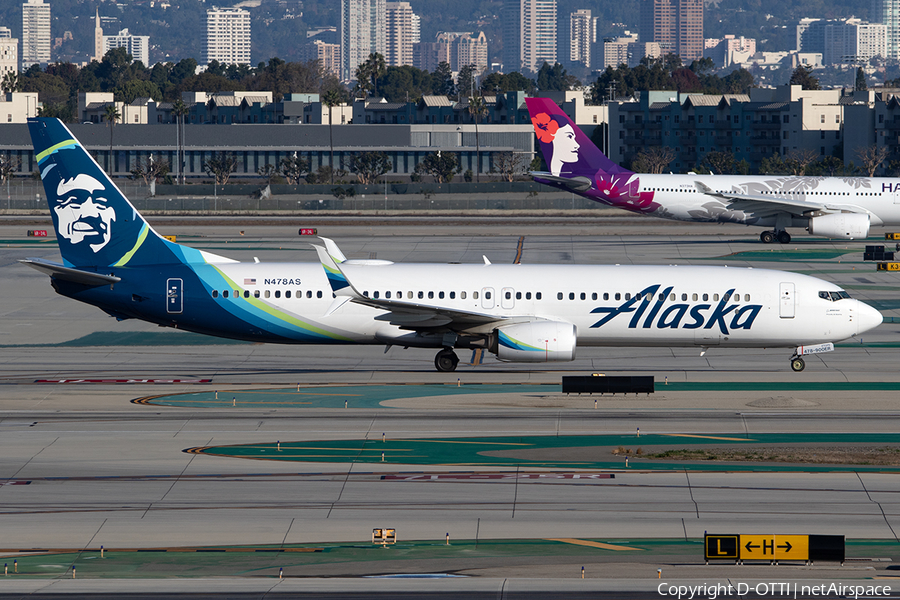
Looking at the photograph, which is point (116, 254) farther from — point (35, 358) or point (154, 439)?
point (154, 439)

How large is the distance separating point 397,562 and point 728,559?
19.7ft

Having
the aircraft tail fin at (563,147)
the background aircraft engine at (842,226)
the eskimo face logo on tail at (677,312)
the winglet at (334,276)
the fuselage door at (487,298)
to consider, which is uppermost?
the aircraft tail fin at (563,147)

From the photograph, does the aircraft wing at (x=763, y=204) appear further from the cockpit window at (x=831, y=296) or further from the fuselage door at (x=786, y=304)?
the fuselage door at (x=786, y=304)

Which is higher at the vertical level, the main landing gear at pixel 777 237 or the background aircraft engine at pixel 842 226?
the background aircraft engine at pixel 842 226

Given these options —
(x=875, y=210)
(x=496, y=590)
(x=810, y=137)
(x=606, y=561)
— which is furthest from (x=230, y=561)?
(x=810, y=137)

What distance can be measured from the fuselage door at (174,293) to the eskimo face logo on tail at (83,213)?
271cm

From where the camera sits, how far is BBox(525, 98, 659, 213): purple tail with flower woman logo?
8225cm

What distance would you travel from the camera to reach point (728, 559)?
790 inches

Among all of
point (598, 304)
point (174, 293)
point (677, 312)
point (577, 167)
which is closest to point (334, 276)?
point (174, 293)

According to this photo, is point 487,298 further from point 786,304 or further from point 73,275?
point 73,275

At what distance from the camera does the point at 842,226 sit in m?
81.0

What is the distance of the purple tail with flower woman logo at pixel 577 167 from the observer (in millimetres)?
82250

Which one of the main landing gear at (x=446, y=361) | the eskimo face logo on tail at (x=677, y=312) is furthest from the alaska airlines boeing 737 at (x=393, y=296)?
the main landing gear at (x=446, y=361)

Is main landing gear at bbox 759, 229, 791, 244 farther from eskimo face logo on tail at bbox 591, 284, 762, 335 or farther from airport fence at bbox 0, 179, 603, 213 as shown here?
eskimo face logo on tail at bbox 591, 284, 762, 335
